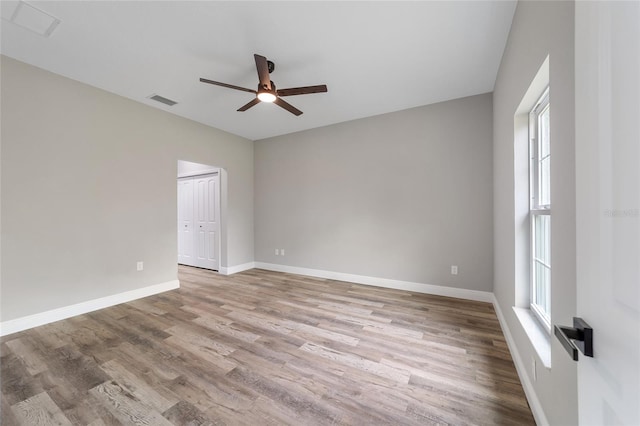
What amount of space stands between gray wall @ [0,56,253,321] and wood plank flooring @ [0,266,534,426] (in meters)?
0.51

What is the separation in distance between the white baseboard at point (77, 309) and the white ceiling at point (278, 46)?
2.68 m

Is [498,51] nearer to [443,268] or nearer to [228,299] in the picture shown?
[443,268]

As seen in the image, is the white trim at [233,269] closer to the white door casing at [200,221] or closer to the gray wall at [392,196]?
the white door casing at [200,221]

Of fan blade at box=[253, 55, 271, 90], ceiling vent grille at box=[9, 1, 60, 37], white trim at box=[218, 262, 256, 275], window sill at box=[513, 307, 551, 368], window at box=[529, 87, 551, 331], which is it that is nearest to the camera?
window sill at box=[513, 307, 551, 368]

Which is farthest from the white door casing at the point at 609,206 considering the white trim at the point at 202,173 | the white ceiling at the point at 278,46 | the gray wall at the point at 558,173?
the white trim at the point at 202,173

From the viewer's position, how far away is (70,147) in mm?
2756

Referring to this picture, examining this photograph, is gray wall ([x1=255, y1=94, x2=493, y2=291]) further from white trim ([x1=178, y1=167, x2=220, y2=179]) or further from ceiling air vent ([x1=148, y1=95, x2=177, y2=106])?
ceiling air vent ([x1=148, y1=95, x2=177, y2=106])

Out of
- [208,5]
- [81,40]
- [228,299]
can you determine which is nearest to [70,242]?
[228,299]

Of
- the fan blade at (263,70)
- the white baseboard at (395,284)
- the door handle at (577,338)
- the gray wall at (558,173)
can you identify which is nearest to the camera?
the door handle at (577,338)

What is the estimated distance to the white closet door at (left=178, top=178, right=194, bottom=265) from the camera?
532 centimetres

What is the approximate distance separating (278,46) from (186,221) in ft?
14.9

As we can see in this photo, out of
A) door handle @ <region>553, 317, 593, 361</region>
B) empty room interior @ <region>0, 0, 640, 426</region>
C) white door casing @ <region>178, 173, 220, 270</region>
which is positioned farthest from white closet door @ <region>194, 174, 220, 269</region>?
door handle @ <region>553, 317, 593, 361</region>

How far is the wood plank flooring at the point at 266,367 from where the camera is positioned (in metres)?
1.43

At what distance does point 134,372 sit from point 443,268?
3542mm
